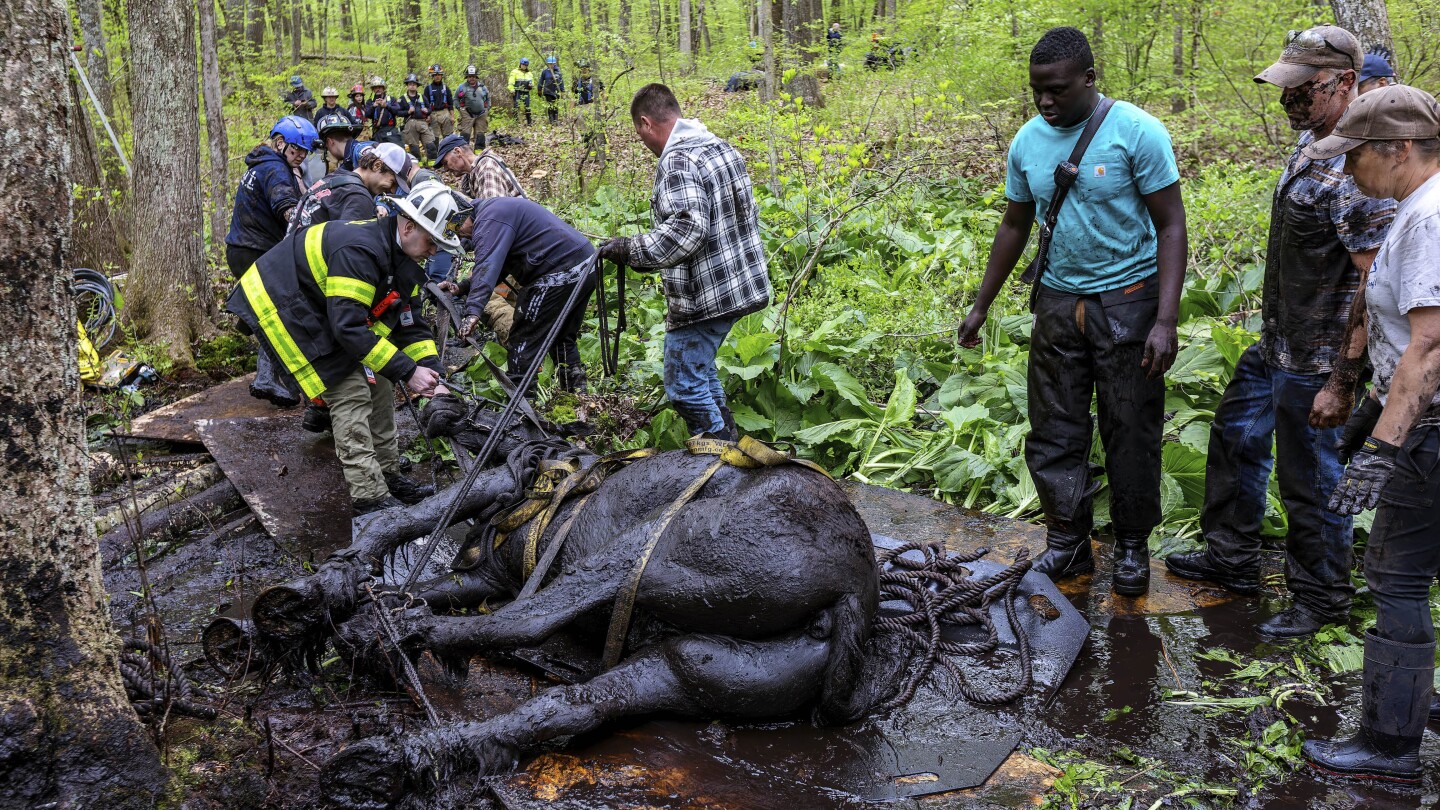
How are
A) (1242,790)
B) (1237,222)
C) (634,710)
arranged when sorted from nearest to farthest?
(1242,790), (634,710), (1237,222)

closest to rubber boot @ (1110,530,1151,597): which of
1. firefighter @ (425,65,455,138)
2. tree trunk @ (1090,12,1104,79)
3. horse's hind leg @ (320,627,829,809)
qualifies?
horse's hind leg @ (320,627,829,809)

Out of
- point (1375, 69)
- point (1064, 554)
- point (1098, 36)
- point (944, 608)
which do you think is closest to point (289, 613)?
point (944, 608)

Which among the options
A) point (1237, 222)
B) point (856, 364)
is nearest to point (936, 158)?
→ point (1237, 222)

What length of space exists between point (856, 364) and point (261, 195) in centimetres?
486

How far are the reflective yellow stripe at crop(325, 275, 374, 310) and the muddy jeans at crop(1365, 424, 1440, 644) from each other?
4504mm

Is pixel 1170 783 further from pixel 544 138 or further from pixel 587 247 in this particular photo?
pixel 544 138

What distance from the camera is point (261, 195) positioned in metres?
7.56

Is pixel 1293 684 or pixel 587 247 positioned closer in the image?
pixel 1293 684

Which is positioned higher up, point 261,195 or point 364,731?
point 261,195

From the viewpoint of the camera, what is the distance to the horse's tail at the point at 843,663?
325 centimetres

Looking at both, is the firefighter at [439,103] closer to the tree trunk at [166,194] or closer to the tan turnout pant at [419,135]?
the tan turnout pant at [419,135]

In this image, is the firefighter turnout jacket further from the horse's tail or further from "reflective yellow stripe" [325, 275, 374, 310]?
the horse's tail

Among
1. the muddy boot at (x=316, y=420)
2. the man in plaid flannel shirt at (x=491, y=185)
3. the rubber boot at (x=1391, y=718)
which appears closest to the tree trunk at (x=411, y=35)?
the man in plaid flannel shirt at (x=491, y=185)

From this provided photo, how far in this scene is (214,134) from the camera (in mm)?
10727
